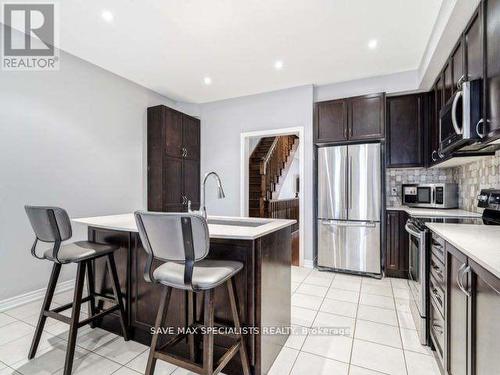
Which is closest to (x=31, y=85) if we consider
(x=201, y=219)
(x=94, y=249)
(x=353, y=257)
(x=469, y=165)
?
(x=94, y=249)

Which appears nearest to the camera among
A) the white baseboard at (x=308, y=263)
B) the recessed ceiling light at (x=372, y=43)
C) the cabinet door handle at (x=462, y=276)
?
the cabinet door handle at (x=462, y=276)

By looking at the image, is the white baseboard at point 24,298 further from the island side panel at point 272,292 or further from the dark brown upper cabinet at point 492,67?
the dark brown upper cabinet at point 492,67

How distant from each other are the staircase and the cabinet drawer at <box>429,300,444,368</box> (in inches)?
147

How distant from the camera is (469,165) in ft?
9.56

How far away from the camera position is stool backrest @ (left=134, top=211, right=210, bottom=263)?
1.24m

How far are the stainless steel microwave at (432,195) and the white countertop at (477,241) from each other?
1.45 metres

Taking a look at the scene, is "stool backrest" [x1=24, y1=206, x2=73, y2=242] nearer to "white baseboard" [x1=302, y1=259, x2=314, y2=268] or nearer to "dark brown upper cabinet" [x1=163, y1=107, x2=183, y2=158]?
"dark brown upper cabinet" [x1=163, y1=107, x2=183, y2=158]

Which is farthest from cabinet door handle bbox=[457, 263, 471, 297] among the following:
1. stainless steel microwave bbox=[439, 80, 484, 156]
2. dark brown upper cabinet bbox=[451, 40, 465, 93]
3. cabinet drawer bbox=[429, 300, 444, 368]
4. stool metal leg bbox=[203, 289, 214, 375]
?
dark brown upper cabinet bbox=[451, 40, 465, 93]

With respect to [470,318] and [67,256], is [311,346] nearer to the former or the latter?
[470,318]

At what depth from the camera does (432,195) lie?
3178 millimetres

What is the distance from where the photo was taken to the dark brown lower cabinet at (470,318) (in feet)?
3.10

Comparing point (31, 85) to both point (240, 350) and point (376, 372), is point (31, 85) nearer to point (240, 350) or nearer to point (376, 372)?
point (240, 350)

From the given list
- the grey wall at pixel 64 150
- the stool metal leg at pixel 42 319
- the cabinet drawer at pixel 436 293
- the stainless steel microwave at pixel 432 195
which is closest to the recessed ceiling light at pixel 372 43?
the stainless steel microwave at pixel 432 195

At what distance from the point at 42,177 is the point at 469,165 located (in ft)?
15.6
